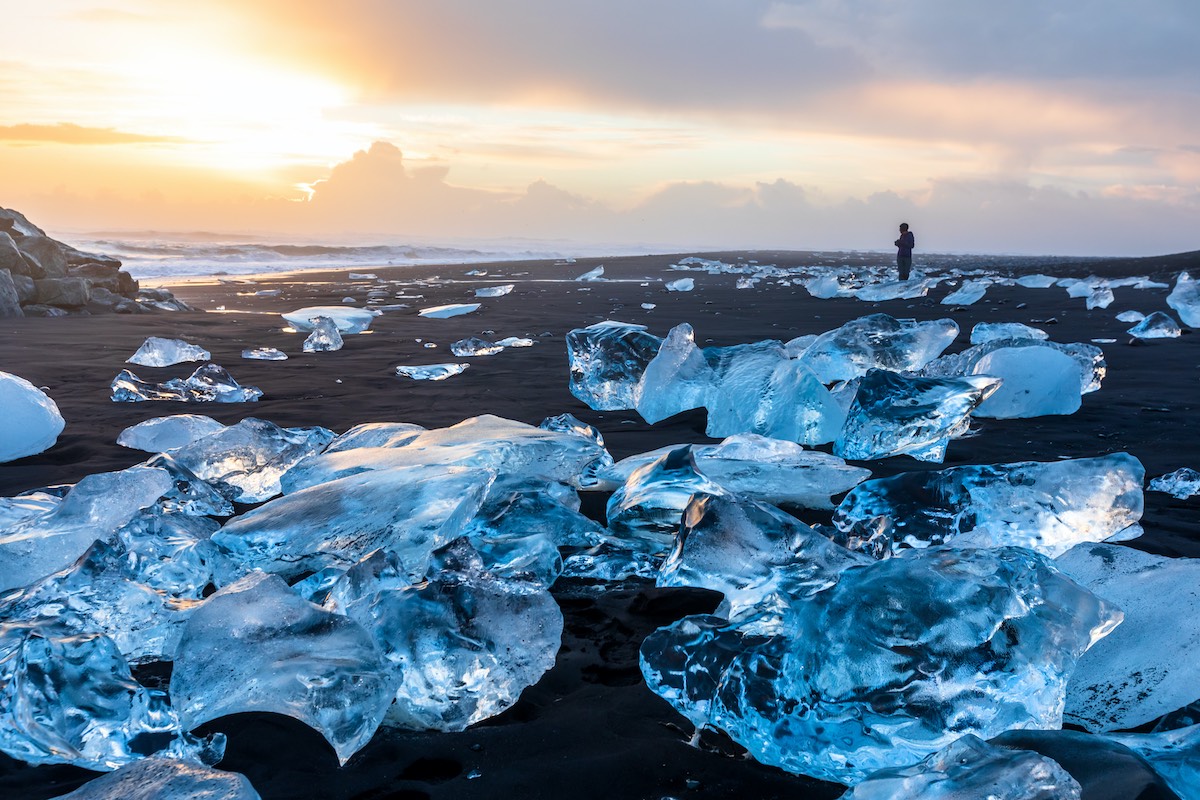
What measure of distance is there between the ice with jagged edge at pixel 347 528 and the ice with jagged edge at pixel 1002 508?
1.04 m

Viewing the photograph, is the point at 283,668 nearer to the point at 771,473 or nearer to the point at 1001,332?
the point at 771,473

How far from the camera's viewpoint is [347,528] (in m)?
2.01

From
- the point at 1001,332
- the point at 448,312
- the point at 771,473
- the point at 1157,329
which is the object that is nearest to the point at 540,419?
the point at 771,473

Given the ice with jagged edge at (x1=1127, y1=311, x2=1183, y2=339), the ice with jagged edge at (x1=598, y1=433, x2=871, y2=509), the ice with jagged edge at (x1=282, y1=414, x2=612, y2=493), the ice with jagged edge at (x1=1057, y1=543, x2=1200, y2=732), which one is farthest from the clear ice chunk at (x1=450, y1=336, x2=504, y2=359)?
the ice with jagged edge at (x1=1127, y1=311, x2=1183, y2=339)

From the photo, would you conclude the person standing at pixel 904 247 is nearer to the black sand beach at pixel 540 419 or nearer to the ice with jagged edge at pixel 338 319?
the black sand beach at pixel 540 419

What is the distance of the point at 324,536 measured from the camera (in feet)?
6.59

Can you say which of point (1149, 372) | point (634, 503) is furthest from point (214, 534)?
point (1149, 372)

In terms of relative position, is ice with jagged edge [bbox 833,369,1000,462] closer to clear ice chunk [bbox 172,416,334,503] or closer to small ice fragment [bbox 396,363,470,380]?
clear ice chunk [bbox 172,416,334,503]

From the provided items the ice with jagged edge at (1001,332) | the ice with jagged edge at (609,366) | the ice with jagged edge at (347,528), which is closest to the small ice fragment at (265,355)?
the ice with jagged edge at (609,366)

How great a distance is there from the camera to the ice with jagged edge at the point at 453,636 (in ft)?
4.73

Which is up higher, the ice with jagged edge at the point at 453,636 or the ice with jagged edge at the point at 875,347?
the ice with jagged edge at the point at 875,347

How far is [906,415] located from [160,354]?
186 inches

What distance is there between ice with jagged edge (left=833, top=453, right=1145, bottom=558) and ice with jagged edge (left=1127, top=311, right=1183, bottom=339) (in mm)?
5103

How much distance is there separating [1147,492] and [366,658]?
8.19ft
